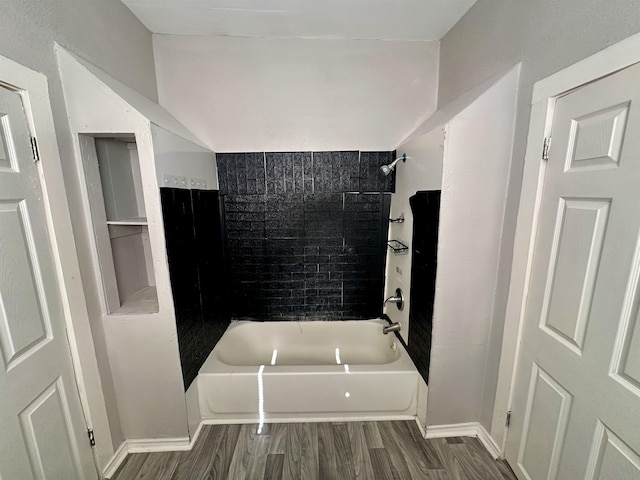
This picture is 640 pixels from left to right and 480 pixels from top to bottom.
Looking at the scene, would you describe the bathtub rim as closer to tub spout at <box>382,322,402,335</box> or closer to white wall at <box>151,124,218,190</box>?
tub spout at <box>382,322,402,335</box>

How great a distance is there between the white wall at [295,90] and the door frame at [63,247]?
3.38ft

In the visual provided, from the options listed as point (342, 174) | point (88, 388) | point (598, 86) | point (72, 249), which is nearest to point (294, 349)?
point (88, 388)

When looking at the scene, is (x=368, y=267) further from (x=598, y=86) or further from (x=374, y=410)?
(x=598, y=86)

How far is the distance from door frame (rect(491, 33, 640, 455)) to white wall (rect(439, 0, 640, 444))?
0.11 ft

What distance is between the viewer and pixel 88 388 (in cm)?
127

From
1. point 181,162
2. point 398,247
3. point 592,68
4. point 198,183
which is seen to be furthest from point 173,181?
point 592,68

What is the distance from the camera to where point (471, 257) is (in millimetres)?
1425

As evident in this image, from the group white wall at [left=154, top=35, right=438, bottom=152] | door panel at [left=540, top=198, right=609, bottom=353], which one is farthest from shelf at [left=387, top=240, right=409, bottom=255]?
door panel at [left=540, top=198, right=609, bottom=353]

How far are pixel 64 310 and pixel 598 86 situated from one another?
2.22 metres

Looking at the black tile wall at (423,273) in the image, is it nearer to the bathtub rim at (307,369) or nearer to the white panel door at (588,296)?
the bathtub rim at (307,369)

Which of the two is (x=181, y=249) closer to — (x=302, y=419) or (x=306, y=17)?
(x=302, y=419)

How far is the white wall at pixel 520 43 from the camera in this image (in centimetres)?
89

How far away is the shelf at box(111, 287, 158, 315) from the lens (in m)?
1.44

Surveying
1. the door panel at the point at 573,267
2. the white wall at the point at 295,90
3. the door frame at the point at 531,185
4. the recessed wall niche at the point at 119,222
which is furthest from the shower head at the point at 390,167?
the recessed wall niche at the point at 119,222
